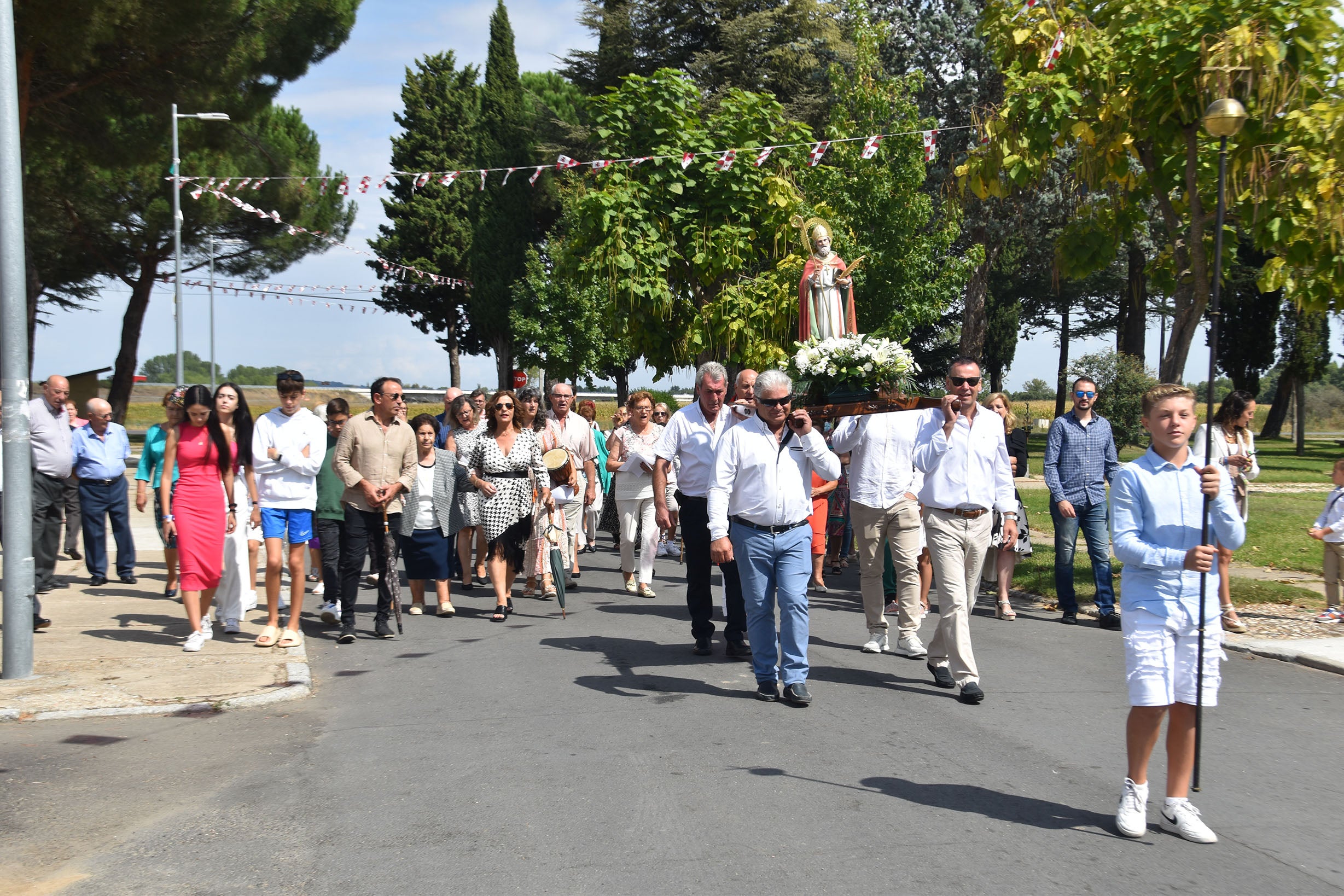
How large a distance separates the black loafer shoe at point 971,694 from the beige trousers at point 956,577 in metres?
0.04

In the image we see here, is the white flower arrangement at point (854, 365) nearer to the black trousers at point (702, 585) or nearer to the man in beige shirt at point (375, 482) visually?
the black trousers at point (702, 585)

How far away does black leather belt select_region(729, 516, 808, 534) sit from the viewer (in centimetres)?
670

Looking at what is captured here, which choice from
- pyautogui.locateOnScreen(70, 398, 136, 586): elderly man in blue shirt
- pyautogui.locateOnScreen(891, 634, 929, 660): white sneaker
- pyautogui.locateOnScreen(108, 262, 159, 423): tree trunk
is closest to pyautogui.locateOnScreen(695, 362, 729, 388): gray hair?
pyautogui.locateOnScreen(891, 634, 929, 660): white sneaker

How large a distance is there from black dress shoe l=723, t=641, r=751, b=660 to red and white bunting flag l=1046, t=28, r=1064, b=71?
5.79 meters

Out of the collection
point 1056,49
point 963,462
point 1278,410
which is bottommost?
point 963,462

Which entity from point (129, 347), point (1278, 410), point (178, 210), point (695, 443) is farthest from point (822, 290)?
point (1278, 410)

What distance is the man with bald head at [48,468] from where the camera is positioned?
9.94m

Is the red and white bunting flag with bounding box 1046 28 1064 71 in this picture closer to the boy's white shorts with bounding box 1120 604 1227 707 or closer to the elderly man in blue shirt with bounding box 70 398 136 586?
the boy's white shorts with bounding box 1120 604 1227 707

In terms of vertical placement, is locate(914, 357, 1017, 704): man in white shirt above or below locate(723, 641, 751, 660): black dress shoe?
above

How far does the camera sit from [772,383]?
22.0ft

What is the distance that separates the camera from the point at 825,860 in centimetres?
414

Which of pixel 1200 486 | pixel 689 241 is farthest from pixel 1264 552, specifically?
pixel 1200 486

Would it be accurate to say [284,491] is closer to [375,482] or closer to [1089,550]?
[375,482]

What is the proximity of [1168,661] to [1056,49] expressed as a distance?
689 centimetres
